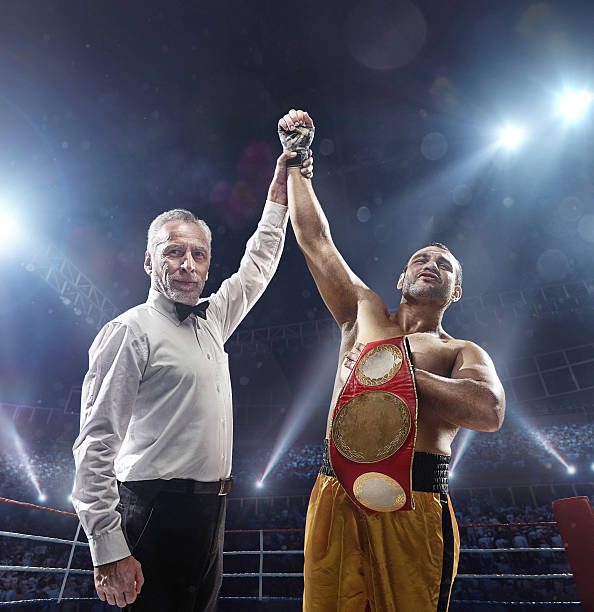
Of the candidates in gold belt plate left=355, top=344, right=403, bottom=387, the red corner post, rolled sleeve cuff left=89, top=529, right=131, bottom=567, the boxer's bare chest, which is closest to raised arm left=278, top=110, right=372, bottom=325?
the boxer's bare chest

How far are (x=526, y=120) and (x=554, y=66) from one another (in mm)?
999

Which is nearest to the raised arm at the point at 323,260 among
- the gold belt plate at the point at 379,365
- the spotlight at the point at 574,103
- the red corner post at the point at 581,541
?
the gold belt plate at the point at 379,365

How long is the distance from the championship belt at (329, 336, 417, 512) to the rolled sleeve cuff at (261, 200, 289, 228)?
88 cm

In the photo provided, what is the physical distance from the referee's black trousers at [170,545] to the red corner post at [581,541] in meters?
1.77

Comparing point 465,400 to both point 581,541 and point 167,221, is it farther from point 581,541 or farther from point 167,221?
point 581,541

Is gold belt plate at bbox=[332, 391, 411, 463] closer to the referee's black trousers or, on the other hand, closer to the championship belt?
the championship belt

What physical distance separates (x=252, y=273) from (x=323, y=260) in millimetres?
355

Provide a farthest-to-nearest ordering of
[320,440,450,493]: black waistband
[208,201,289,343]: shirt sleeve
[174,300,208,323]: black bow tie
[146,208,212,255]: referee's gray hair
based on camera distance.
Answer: [208,201,289,343]: shirt sleeve
[146,208,212,255]: referee's gray hair
[174,300,208,323]: black bow tie
[320,440,450,493]: black waistband

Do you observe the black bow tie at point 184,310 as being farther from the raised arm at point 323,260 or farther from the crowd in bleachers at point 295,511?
the crowd in bleachers at point 295,511

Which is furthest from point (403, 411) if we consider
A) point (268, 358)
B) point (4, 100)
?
point (268, 358)

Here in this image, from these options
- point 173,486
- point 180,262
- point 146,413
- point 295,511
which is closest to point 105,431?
point 146,413

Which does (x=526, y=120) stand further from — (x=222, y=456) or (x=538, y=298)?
(x=222, y=456)

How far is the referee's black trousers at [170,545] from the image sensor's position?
107 cm

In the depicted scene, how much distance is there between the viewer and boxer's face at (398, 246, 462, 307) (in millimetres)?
1535
